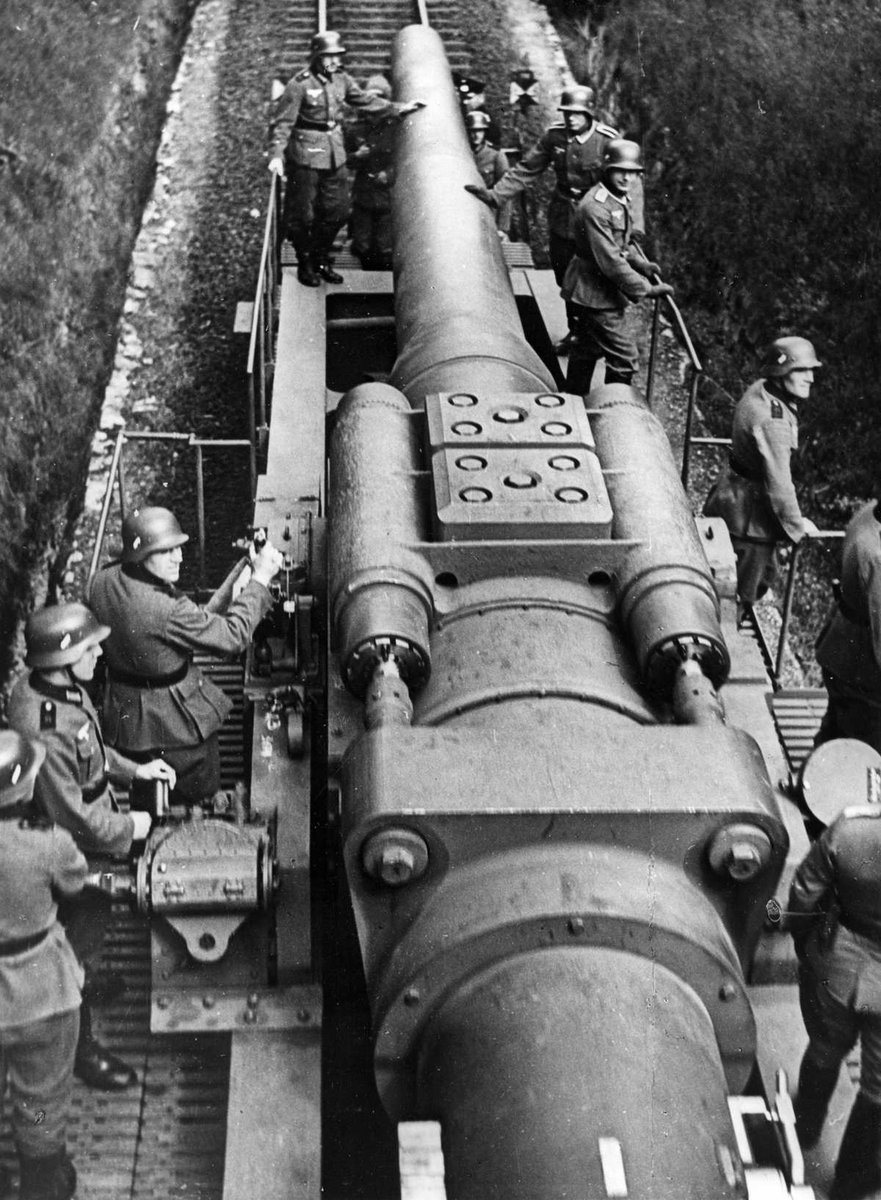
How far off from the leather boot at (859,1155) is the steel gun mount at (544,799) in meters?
0.78

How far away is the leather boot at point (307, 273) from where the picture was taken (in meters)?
9.22

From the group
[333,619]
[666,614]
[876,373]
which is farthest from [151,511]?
[876,373]

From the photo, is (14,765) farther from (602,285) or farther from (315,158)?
(315,158)

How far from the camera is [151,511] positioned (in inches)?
207

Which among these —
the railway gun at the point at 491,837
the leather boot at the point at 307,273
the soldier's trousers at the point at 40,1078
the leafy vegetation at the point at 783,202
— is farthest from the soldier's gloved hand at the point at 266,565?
the leafy vegetation at the point at 783,202

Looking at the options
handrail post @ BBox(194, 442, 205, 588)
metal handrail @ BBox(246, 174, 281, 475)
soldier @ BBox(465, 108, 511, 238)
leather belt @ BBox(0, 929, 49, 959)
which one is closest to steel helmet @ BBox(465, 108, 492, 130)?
soldier @ BBox(465, 108, 511, 238)

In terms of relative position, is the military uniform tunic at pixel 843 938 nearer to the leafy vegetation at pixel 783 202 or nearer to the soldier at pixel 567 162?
the soldier at pixel 567 162

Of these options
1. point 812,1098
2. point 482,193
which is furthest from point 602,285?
point 812,1098

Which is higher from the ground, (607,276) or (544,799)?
(544,799)

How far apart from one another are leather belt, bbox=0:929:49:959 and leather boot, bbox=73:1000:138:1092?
34.2 inches

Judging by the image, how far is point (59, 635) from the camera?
477cm

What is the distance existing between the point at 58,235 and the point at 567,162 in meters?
3.35

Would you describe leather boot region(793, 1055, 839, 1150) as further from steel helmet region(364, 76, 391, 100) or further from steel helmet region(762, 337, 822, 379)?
steel helmet region(364, 76, 391, 100)

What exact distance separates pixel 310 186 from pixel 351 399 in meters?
4.18
